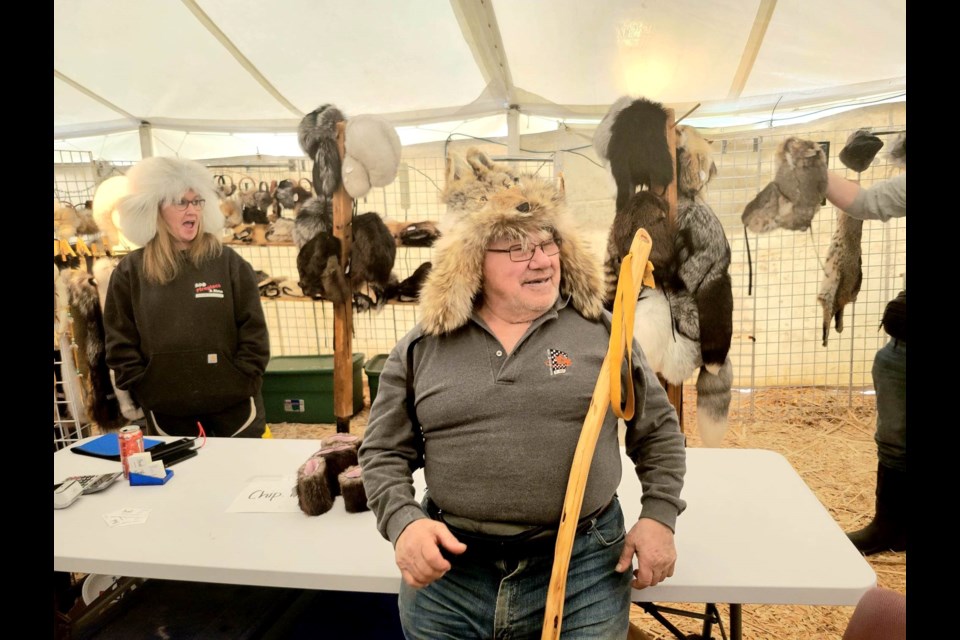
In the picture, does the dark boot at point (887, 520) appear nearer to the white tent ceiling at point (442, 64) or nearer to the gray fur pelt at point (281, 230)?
the white tent ceiling at point (442, 64)

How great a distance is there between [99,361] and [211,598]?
1859 millimetres

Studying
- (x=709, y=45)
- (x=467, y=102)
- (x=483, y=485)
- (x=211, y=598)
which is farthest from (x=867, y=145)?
(x=211, y=598)

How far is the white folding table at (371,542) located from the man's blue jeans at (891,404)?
0.91 m

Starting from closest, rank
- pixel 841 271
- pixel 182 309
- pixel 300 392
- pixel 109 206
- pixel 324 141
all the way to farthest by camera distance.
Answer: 1. pixel 841 271
2. pixel 182 309
3. pixel 324 141
4. pixel 109 206
5. pixel 300 392

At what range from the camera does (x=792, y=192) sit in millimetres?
2420

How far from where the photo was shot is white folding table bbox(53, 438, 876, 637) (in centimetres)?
128

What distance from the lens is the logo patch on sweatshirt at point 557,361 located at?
4.32 ft

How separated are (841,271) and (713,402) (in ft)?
2.62

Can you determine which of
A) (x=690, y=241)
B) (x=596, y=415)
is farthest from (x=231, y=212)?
(x=596, y=415)

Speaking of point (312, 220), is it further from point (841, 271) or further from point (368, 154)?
point (841, 271)

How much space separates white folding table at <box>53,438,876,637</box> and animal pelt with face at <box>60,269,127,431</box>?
124 cm

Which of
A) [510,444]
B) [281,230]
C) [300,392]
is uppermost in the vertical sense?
[281,230]

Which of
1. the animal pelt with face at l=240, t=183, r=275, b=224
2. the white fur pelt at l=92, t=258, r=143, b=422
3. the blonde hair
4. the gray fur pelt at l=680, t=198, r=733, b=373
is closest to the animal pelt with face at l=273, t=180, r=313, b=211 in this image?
the animal pelt with face at l=240, t=183, r=275, b=224

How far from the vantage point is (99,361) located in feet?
9.87
